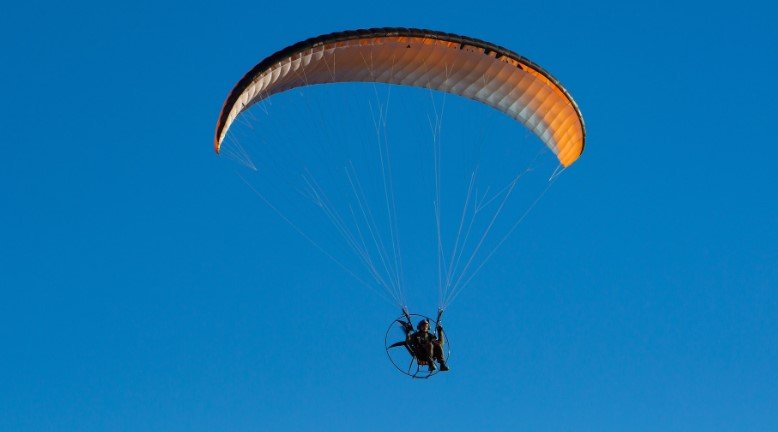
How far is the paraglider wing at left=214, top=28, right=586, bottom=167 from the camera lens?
30.1 metres

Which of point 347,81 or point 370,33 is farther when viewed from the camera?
point 347,81

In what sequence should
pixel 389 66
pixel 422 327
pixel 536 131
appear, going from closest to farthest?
pixel 422 327 → pixel 389 66 → pixel 536 131

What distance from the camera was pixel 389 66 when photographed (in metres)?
31.8

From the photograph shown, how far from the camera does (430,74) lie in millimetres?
32312

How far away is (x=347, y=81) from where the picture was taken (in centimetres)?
3209

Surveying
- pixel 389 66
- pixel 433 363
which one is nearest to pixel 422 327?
pixel 433 363

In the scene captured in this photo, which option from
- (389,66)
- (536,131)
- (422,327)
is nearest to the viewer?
(422,327)

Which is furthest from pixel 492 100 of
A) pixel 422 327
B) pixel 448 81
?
pixel 422 327

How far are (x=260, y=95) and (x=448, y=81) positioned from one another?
400cm

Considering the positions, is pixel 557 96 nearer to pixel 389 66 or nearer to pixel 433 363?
pixel 389 66

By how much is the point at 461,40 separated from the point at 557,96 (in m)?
2.81

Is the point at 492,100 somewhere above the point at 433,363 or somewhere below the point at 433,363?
above

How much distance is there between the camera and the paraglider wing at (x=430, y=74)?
30.1m

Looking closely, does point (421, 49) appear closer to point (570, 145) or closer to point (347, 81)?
point (347, 81)
